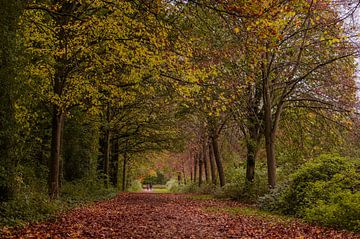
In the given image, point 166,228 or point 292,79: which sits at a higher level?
point 292,79

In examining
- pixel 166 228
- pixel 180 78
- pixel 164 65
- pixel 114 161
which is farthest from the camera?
pixel 114 161

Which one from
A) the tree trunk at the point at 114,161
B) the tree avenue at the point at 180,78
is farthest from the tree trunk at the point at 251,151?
the tree trunk at the point at 114,161

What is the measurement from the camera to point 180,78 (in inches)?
491

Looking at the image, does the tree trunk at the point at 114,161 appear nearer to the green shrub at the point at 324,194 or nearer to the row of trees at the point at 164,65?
the row of trees at the point at 164,65

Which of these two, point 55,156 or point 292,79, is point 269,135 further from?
point 55,156

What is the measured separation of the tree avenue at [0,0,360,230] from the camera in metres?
9.61

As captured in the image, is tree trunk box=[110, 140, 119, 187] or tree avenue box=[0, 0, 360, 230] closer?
tree avenue box=[0, 0, 360, 230]

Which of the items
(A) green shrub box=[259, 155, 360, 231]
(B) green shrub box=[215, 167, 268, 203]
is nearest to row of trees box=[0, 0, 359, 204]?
(B) green shrub box=[215, 167, 268, 203]

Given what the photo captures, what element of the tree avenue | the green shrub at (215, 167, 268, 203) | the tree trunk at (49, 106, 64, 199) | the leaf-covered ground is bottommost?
the leaf-covered ground

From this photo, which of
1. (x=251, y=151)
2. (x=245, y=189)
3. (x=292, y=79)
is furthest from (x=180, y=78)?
(x=245, y=189)

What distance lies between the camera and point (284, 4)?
8.49 meters

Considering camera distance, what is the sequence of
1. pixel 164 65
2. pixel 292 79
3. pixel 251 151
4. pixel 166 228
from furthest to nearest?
pixel 251 151, pixel 292 79, pixel 164 65, pixel 166 228

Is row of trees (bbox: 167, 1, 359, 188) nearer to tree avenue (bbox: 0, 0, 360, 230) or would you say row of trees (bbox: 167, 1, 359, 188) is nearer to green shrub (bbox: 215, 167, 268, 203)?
tree avenue (bbox: 0, 0, 360, 230)

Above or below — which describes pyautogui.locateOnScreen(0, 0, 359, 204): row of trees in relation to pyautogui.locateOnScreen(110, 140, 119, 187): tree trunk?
above
